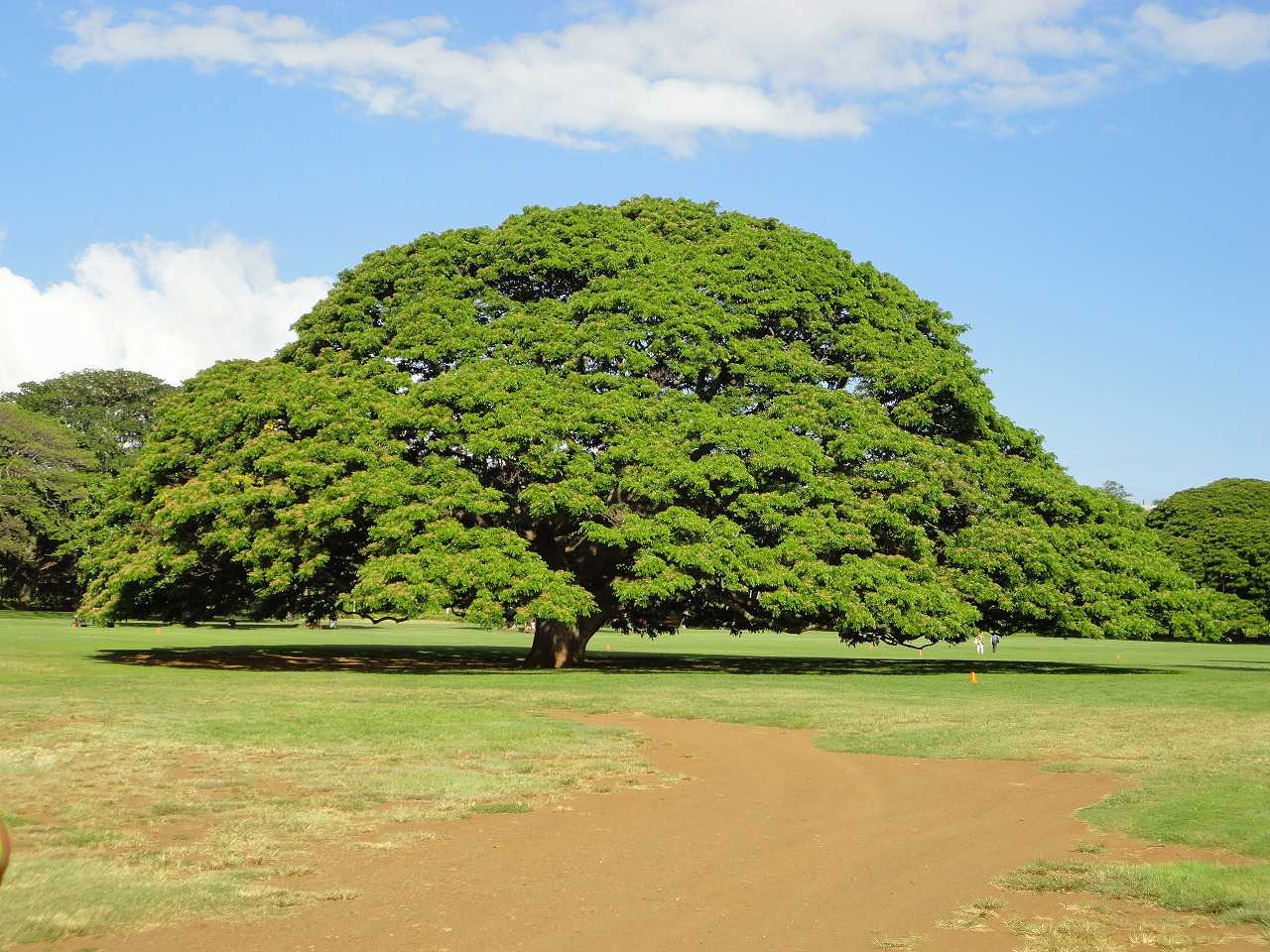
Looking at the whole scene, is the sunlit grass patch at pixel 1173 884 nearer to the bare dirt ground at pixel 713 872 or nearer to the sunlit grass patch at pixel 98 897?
the bare dirt ground at pixel 713 872

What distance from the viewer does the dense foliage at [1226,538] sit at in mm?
61188

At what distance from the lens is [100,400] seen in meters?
84.4

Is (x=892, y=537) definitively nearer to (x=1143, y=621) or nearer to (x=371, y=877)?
(x=1143, y=621)

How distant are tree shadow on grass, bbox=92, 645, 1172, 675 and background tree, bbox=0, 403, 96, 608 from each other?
3063cm

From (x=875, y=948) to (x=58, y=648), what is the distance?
34.6 m

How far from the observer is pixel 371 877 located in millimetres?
8617

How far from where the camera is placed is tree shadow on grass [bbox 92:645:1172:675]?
31.2 meters

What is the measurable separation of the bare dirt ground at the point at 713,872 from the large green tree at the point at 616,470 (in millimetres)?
14414

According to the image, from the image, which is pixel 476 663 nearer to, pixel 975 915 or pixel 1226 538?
pixel 975 915

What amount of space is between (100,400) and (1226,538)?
7500 cm

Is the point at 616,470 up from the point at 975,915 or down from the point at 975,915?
up

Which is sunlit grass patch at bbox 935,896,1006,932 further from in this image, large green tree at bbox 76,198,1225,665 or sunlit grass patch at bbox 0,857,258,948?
large green tree at bbox 76,198,1225,665

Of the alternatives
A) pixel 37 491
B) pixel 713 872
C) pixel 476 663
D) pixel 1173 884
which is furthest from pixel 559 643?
pixel 37 491

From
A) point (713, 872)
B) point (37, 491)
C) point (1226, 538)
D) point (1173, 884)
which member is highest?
point (1226, 538)
